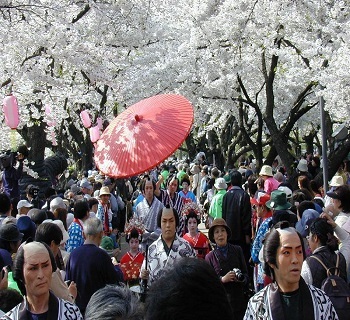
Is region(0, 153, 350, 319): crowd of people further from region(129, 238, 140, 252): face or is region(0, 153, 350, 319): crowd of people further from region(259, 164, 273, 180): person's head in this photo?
region(259, 164, 273, 180): person's head

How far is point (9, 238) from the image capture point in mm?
5227

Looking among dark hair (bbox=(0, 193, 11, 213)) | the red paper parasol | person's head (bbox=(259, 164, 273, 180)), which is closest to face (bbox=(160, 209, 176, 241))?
the red paper parasol

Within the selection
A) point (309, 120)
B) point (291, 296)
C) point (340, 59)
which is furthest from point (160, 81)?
point (291, 296)

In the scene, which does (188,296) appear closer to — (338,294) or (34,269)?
(34,269)

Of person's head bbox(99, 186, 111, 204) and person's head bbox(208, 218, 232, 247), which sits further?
person's head bbox(99, 186, 111, 204)

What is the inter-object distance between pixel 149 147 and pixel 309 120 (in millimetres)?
25890

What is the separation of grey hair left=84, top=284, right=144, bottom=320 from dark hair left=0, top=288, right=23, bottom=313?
4.65 ft

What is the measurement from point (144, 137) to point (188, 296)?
12.7ft

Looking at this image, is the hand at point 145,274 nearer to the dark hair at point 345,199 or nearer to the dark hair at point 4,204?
the dark hair at point 345,199

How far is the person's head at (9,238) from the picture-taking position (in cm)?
521

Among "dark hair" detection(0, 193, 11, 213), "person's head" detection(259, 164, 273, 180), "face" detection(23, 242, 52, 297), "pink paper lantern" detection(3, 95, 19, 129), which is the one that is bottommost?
"face" detection(23, 242, 52, 297)

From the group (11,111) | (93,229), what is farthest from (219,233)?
(11,111)

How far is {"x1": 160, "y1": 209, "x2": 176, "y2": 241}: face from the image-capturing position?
570cm

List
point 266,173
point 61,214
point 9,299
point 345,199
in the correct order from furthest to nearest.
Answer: point 266,173 < point 61,214 < point 345,199 < point 9,299
